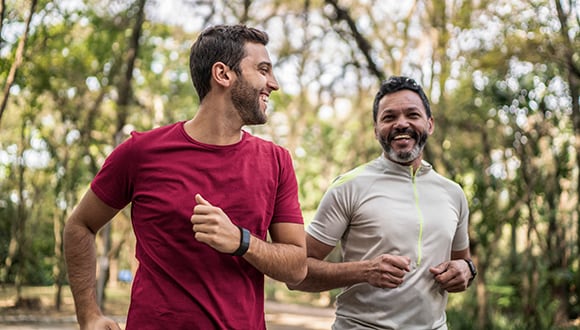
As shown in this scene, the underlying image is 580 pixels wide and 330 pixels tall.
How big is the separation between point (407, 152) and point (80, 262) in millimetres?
1382

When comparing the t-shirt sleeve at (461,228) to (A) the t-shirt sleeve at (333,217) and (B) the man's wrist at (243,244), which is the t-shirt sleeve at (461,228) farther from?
(B) the man's wrist at (243,244)

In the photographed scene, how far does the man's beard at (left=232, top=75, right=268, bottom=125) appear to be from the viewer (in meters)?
2.19

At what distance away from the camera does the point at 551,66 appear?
1177cm

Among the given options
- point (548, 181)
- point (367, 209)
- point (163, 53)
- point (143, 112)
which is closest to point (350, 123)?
point (163, 53)

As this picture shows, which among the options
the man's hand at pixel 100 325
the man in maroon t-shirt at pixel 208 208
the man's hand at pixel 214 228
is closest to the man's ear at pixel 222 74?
the man in maroon t-shirt at pixel 208 208

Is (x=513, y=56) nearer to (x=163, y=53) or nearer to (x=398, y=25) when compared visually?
(x=398, y=25)

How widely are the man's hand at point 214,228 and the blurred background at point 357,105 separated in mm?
4773

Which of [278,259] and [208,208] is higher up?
[208,208]

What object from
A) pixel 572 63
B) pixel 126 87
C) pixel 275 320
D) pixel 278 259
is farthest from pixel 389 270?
pixel 275 320

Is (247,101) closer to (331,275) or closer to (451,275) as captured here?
(331,275)

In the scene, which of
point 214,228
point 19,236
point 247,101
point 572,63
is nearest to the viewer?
point 214,228

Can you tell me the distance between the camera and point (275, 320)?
19359mm

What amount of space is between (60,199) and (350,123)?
12.1 metres

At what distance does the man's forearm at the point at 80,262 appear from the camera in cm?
218
